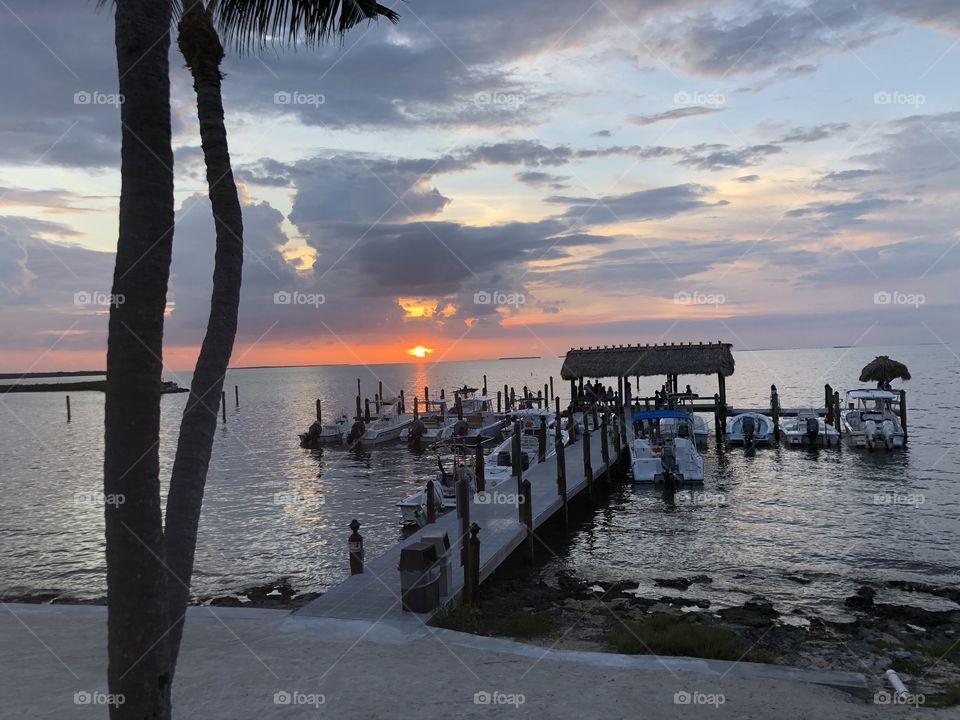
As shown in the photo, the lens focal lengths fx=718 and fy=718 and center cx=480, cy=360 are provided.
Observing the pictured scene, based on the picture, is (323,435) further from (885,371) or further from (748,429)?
(885,371)

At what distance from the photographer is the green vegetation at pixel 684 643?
1276 cm

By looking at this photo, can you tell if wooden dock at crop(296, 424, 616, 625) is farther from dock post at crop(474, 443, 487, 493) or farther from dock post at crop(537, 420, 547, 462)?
dock post at crop(537, 420, 547, 462)

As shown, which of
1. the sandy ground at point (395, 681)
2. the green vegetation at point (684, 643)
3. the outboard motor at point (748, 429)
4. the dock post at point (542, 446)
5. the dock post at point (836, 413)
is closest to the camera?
the sandy ground at point (395, 681)

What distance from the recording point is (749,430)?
4534 cm

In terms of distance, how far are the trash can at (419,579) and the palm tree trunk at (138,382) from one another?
9821 mm

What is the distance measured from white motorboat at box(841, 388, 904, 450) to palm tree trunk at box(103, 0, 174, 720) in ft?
148

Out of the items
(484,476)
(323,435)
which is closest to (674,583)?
(484,476)

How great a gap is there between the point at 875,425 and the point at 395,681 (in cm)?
4007

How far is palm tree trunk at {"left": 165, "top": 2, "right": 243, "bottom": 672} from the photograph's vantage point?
4.68m

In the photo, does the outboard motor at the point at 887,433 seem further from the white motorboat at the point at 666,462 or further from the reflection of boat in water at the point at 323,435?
the reflection of boat in water at the point at 323,435

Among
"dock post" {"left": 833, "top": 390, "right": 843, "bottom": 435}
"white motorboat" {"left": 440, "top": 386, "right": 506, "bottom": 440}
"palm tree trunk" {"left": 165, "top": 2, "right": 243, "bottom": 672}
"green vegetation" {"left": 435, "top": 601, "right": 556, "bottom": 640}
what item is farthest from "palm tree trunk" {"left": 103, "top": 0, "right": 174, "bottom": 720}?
"dock post" {"left": 833, "top": 390, "right": 843, "bottom": 435}

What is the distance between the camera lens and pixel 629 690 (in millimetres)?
9914

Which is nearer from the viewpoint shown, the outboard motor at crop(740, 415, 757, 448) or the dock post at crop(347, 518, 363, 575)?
the dock post at crop(347, 518, 363, 575)

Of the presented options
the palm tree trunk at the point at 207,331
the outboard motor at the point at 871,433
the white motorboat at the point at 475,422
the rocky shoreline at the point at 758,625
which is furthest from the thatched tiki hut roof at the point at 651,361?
the palm tree trunk at the point at 207,331
